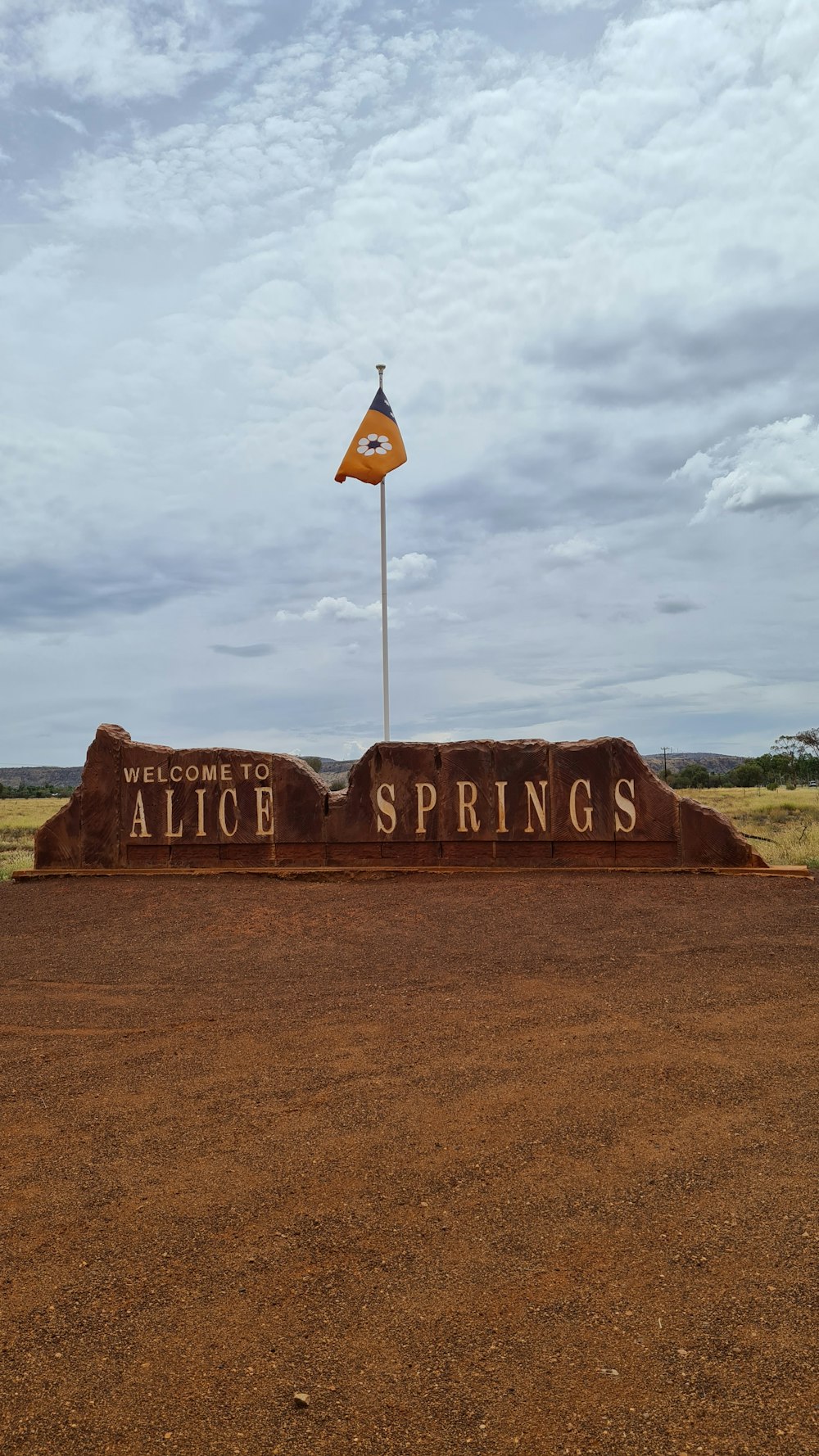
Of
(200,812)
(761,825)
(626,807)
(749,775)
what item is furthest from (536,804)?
(749,775)

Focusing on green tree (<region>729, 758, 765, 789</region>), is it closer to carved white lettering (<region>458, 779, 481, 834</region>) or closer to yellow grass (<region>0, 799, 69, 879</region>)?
yellow grass (<region>0, 799, 69, 879</region>)

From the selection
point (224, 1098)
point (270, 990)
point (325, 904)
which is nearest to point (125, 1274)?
point (224, 1098)

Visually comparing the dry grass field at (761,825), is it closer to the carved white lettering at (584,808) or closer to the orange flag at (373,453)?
the carved white lettering at (584,808)

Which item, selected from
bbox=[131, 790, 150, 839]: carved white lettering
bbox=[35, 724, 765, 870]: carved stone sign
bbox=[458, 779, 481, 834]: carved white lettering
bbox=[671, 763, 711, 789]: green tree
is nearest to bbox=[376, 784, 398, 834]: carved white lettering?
bbox=[35, 724, 765, 870]: carved stone sign

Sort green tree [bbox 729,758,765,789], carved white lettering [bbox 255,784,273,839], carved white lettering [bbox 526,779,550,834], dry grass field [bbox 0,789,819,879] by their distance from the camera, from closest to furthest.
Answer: carved white lettering [bbox 526,779,550,834]
carved white lettering [bbox 255,784,273,839]
dry grass field [bbox 0,789,819,879]
green tree [bbox 729,758,765,789]

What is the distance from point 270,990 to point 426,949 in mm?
1731

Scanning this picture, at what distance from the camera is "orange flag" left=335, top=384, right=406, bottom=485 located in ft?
51.7

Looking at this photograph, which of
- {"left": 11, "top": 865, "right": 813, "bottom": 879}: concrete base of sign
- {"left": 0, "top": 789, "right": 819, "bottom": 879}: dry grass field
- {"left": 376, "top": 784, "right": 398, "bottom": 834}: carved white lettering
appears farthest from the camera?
{"left": 0, "top": 789, "right": 819, "bottom": 879}: dry grass field

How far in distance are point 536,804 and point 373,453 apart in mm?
6410

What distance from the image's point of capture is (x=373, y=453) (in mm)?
15773

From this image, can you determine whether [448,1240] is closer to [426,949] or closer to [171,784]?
[426,949]

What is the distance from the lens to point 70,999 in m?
7.48

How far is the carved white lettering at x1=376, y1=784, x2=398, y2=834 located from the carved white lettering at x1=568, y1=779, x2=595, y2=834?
7.52ft

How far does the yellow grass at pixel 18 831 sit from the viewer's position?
18453 mm
